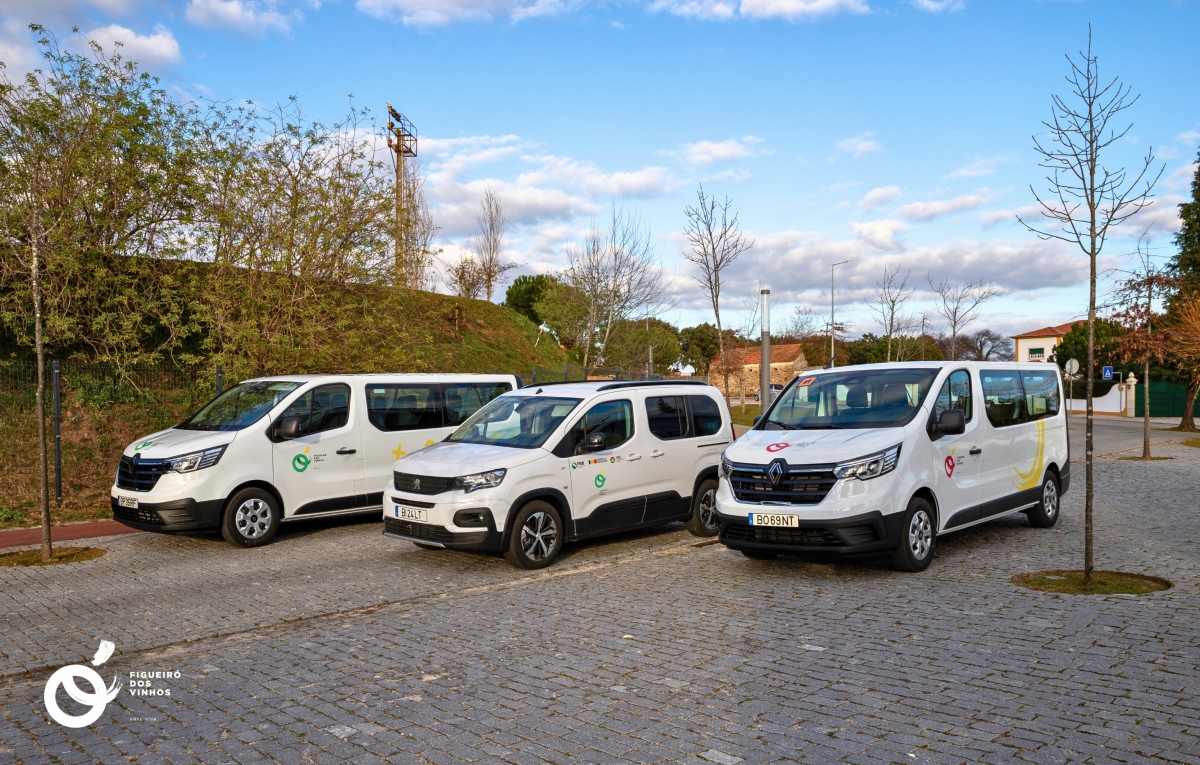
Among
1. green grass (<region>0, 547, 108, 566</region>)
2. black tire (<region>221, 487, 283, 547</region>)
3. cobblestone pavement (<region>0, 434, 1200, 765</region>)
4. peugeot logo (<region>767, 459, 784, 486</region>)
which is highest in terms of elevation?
peugeot logo (<region>767, 459, 784, 486</region>)

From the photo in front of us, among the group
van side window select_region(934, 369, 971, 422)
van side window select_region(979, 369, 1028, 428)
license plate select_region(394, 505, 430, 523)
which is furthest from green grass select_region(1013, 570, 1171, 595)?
license plate select_region(394, 505, 430, 523)

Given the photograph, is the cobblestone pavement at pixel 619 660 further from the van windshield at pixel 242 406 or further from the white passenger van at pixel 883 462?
the van windshield at pixel 242 406

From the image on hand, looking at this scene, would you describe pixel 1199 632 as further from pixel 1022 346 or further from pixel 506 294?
pixel 1022 346

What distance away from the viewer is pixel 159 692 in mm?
4941

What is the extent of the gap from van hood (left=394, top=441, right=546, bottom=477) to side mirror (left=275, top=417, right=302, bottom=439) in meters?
1.92

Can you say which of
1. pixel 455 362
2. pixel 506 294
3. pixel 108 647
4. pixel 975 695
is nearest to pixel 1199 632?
pixel 975 695

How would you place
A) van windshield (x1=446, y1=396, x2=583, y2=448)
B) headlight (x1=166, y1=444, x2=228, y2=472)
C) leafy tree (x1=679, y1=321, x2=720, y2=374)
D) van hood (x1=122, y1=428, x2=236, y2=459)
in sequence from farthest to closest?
leafy tree (x1=679, y1=321, x2=720, y2=374) < van hood (x1=122, y1=428, x2=236, y2=459) < headlight (x1=166, y1=444, x2=228, y2=472) < van windshield (x1=446, y1=396, x2=583, y2=448)

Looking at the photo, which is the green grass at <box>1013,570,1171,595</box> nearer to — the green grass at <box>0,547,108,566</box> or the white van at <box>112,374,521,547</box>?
the white van at <box>112,374,521,547</box>

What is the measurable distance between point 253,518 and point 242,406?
1518 mm

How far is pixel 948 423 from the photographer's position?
795 centimetres

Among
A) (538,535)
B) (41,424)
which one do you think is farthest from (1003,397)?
(41,424)

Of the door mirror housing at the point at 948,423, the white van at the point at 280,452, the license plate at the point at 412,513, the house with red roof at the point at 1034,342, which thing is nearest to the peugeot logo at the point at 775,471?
the door mirror housing at the point at 948,423

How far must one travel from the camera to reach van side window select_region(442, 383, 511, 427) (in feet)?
38.8

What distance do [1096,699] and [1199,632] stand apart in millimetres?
1757
